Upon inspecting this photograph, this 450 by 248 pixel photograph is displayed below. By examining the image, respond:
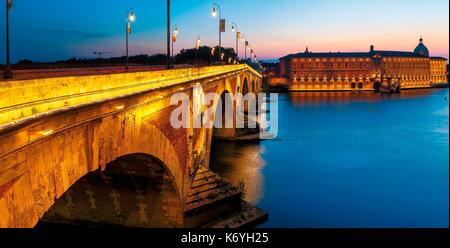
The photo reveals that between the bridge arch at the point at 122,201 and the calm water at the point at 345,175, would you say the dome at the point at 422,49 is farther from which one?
the bridge arch at the point at 122,201

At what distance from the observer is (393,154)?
42125 mm

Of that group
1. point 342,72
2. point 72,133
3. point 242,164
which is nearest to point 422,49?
point 342,72

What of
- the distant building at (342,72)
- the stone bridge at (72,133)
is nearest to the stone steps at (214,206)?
the stone bridge at (72,133)

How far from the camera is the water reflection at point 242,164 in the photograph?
28077 millimetres

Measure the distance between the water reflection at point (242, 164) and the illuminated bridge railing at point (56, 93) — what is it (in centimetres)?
1482

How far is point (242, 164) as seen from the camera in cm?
3456

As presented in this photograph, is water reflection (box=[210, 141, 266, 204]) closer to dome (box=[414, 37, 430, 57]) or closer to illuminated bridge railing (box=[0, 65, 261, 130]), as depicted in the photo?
illuminated bridge railing (box=[0, 65, 261, 130])

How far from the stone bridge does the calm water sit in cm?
1005

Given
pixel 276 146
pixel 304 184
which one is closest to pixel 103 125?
pixel 304 184

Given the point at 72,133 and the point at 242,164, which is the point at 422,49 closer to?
the point at 242,164
